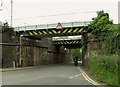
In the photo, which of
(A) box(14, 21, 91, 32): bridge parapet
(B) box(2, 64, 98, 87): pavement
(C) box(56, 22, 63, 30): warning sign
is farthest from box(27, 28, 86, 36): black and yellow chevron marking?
(B) box(2, 64, 98, 87): pavement

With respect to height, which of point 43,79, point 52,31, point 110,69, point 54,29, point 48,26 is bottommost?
point 43,79

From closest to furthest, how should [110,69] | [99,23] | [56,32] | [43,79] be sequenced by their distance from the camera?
[110,69] → [43,79] → [99,23] → [56,32]

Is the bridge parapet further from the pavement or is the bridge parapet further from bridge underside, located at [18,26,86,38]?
the pavement

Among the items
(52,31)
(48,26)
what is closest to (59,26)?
(48,26)

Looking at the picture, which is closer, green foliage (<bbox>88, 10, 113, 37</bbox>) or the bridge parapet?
green foliage (<bbox>88, 10, 113, 37</bbox>)

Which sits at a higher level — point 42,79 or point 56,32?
point 56,32

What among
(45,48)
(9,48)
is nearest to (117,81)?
(9,48)

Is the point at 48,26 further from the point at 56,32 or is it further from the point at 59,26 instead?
the point at 59,26

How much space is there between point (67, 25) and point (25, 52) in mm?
10085

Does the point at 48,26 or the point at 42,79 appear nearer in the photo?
the point at 42,79

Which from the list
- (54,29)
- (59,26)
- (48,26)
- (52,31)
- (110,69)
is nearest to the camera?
(110,69)

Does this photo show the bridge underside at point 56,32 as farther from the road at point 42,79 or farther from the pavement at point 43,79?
the road at point 42,79

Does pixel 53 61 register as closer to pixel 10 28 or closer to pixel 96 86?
pixel 10 28

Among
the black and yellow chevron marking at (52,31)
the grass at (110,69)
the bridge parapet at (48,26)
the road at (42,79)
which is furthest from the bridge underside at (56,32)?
the grass at (110,69)
